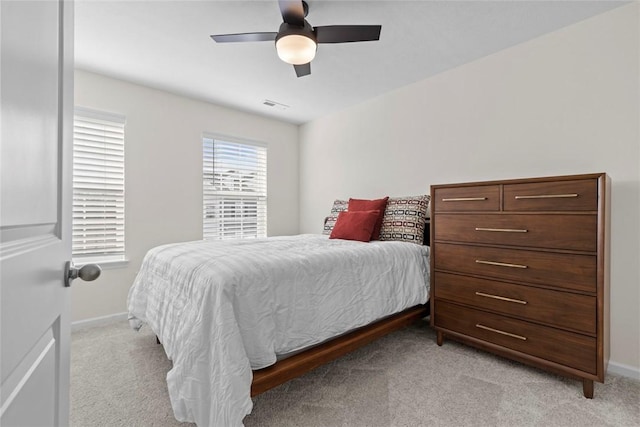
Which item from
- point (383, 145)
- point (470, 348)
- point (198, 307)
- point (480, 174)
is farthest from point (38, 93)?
point (383, 145)

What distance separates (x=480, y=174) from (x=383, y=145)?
1.12 m

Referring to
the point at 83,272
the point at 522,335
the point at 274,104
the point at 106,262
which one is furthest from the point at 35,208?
the point at 274,104

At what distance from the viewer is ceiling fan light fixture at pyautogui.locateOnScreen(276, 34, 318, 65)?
1.80 m

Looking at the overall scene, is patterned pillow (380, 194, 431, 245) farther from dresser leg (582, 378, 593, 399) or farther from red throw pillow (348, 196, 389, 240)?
dresser leg (582, 378, 593, 399)

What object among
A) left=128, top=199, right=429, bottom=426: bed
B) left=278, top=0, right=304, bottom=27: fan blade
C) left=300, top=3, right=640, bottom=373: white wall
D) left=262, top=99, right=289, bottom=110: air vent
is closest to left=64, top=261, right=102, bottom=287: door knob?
left=128, top=199, right=429, bottom=426: bed

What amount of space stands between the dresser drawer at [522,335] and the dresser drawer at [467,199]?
0.72m

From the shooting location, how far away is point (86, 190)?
2.77m

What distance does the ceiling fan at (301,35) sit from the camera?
176 centimetres

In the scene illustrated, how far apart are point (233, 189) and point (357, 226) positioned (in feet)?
6.17

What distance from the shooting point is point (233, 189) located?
12.6 ft

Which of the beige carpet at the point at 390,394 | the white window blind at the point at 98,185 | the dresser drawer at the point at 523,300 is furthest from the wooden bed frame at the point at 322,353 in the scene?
the white window blind at the point at 98,185

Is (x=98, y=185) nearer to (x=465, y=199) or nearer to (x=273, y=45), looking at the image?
(x=273, y=45)

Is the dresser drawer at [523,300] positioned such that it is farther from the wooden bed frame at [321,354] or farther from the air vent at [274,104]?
the air vent at [274,104]

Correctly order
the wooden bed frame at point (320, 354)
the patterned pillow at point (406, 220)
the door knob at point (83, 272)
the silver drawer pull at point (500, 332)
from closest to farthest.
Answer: the door knob at point (83, 272) < the wooden bed frame at point (320, 354) < the silver drawer pull at point (500, 332) < the patterned pillow at point (406, 220)
